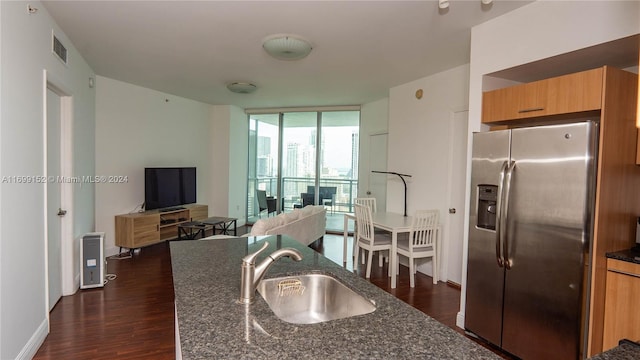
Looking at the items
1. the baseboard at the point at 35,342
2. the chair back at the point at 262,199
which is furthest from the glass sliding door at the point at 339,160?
the baseboard at the point at 35,342

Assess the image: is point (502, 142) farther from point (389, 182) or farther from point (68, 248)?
point (68, 248)

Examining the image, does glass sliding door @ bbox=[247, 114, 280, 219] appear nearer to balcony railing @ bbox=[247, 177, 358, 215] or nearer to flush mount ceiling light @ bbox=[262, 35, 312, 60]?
balcony railing @ bbox=[247, 177, 358, 215]

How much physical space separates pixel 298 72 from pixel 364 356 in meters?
4.02

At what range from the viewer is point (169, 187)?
5.84 m

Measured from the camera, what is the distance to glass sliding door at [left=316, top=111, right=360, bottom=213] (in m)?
6.99

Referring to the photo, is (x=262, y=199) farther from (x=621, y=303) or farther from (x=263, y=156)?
(x=621, y=303)

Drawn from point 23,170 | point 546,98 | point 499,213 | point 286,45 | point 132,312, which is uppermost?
point 286,45

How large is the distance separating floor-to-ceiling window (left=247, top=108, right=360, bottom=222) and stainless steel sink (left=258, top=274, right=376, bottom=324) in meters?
5.44

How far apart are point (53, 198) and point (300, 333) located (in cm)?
329

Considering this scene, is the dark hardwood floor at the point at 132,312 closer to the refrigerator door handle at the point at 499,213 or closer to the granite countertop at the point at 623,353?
the refrigerator door handle at the point at 499,213

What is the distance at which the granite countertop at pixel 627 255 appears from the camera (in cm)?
201

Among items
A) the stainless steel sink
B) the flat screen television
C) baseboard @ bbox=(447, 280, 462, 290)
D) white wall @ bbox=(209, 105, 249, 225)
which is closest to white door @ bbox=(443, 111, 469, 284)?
baseboard @ bbox=(447, 280, 462, 290)

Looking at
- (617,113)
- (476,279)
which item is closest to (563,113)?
(617,113)

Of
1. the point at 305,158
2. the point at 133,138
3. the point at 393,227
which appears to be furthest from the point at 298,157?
the point at 393,227
